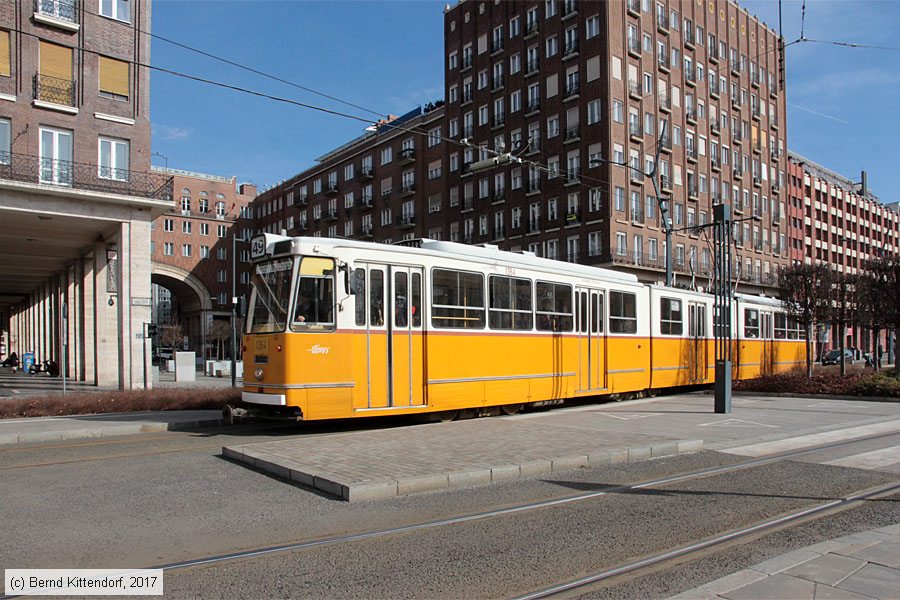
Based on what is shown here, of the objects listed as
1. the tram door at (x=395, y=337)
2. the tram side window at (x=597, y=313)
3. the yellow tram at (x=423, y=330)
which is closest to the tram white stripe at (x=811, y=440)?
the yellow tram at (x=423, y=330)

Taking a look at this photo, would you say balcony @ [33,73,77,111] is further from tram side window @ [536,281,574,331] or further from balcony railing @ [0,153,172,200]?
tram side window @ [536,281,574,331]

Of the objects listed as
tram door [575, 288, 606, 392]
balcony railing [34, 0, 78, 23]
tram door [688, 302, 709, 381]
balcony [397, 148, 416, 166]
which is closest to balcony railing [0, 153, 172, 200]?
balcony railing [34, 0, 78, 23]

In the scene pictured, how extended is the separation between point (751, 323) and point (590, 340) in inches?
449

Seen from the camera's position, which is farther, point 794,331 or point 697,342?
point 794,331

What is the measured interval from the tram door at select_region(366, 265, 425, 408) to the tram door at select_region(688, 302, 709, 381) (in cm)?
1250

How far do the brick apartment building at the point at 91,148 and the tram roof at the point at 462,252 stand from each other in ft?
52.3

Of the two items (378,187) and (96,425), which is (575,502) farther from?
(378,187)

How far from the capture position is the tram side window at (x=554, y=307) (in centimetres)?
1569

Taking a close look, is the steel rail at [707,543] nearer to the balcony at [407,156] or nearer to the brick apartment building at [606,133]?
the brick apartment building at [606,133]

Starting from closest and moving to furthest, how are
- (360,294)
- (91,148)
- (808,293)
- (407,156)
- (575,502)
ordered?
(575,502) < (360,294) < (808,293) < (91,148) < (407,156)

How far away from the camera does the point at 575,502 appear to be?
7.24 meters

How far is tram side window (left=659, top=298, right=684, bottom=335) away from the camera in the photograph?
20.7 meters

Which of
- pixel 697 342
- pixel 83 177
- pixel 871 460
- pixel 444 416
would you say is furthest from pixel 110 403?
pixel 697 342

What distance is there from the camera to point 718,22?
2363 inches
